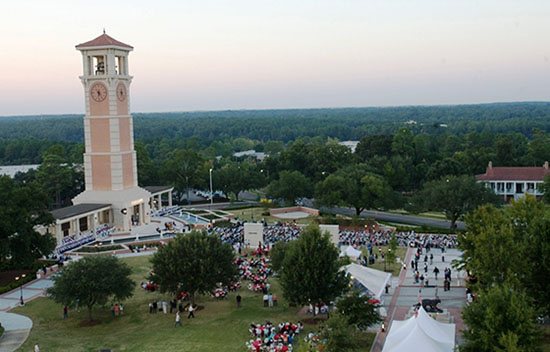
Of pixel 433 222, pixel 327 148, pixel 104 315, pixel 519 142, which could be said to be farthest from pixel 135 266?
pixel 519 142

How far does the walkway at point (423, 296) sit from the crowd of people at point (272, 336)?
365cm

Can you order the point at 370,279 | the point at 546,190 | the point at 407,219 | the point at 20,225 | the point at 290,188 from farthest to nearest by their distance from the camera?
the point at 290,188
the point at 407,219
the point at 546,190
the point at 20,225
the point at 370,279

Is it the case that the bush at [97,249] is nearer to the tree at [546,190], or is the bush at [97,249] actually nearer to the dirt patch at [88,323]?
the dirt patch at [88,323]

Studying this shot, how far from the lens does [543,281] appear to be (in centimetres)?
2611

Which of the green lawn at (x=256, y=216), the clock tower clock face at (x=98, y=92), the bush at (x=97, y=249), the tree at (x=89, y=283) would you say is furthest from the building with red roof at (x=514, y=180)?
the tree at (x=89, y=283)

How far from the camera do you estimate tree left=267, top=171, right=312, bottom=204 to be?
225 feet

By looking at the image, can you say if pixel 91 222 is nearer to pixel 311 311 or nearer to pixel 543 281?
pixel 311 311

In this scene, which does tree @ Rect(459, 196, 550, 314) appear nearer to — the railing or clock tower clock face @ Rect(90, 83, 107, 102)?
the railing

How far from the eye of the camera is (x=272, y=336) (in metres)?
26.0

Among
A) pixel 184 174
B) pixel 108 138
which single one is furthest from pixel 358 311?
pixel 184 174

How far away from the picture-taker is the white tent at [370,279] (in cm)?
3155

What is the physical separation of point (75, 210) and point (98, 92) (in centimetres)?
1166

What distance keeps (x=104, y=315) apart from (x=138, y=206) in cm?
2695

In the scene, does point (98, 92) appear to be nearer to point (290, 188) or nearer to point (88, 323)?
point (290, 188)
